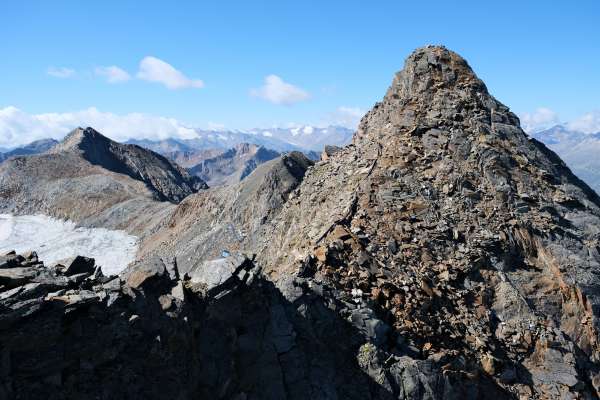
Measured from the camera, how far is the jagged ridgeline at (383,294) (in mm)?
13406

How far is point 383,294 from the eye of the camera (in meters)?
21.6

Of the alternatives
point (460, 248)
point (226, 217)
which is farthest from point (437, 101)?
point (226, 217)

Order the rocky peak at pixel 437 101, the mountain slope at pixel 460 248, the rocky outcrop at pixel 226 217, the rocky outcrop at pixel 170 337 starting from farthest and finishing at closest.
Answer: the rocky outcrop at pixel 226 217 → the rocky peak at pixel 437 101 → the mountain slope at pixel 460 248 → the rocky outcrop at pixel 170 337

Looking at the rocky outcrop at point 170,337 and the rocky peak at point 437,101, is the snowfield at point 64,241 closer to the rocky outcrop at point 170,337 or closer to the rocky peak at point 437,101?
the rocky peak at point 437,101

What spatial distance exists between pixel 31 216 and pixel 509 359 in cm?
9071

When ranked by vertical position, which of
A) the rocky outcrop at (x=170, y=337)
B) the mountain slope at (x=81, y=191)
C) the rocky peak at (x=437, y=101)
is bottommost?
the mountain slope at (x=81, y=191)

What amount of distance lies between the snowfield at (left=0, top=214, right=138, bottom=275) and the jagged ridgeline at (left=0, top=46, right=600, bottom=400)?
35.3 meters

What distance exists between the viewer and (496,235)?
26.7 m

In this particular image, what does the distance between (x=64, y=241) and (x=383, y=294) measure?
209ft

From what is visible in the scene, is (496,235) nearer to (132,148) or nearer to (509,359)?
(509,359)

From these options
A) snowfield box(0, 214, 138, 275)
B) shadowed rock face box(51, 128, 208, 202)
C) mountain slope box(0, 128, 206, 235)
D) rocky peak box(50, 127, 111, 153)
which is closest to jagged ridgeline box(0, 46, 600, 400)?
snowfield box(0, 214, 138, 275)

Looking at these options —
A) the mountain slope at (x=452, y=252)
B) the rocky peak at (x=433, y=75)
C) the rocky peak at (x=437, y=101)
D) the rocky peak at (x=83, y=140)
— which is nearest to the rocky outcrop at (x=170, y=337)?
the mountain slope at (x=452, y=252)

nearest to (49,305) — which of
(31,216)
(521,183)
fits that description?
(521,183)

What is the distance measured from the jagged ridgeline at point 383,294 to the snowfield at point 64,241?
116 ft
